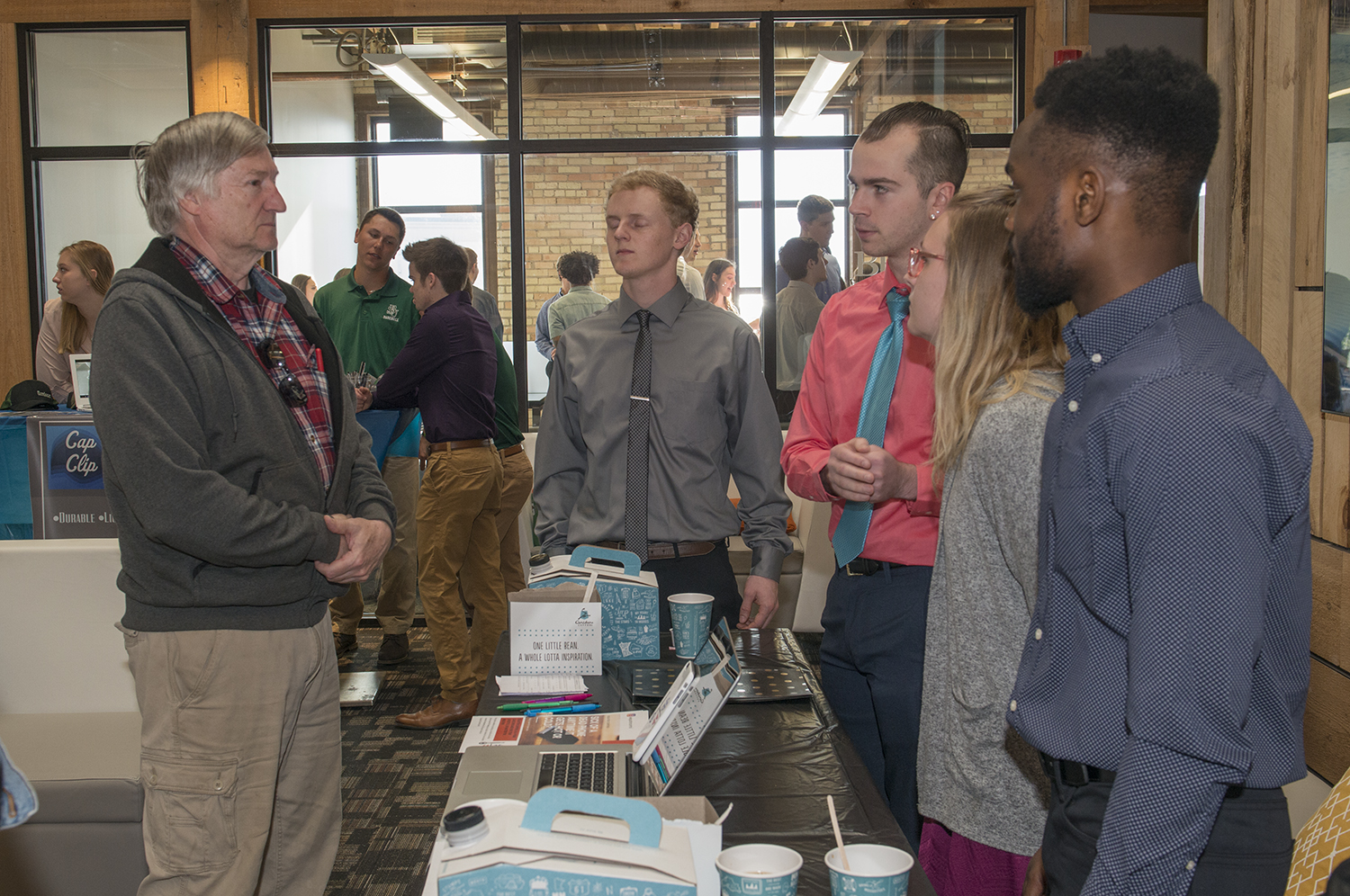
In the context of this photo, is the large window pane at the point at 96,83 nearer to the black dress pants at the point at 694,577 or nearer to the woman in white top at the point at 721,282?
the woman in white top at the point at 721,282

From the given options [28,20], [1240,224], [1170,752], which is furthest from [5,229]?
[1170,752]

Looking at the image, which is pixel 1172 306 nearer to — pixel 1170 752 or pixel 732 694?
pixel 1170 752

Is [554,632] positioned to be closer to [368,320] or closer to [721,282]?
[368,320]

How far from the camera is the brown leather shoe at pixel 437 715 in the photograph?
12.8 feet

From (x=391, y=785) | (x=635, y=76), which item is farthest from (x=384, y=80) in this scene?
(x=391, y=785)

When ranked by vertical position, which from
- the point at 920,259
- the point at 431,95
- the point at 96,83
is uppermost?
the point at 96,83

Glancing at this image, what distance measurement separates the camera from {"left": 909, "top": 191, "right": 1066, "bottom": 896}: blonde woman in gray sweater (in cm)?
133

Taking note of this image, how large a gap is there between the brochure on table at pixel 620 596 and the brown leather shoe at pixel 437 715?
2077 mm

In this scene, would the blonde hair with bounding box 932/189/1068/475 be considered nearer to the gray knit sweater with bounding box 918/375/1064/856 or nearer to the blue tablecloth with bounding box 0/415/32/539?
the gray knit sweater with bounding box 918/375/1064/856

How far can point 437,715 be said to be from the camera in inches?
154

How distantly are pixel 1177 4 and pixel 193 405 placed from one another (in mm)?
5944

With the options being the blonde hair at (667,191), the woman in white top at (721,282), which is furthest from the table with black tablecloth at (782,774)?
A: the woman in white top at (721,282)

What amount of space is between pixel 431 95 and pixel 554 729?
509 centimetres

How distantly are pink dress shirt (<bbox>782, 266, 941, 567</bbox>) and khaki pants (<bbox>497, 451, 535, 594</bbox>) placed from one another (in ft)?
7.54
